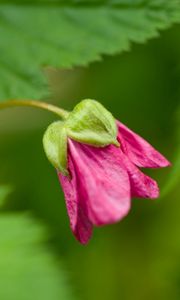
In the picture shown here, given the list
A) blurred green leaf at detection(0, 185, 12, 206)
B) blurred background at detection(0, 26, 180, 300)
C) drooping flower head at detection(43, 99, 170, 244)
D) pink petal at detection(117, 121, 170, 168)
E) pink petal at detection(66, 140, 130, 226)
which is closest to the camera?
pink petal at detection(66, 140, 130, 226)

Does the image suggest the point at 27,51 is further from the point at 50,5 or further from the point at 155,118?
A: the point at 155,118

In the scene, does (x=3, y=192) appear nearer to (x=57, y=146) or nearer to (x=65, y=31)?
(x=57, y=146)

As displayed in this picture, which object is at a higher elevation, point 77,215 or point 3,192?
point 3,192

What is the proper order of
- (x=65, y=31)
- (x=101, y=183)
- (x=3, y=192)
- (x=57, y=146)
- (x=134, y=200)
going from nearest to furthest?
(x=101, y=183)
(x=57, y=146)
(x=3, y=192)
(x=65, y=31)
(x=134, y=200)

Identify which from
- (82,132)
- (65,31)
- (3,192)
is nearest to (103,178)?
(82,132)

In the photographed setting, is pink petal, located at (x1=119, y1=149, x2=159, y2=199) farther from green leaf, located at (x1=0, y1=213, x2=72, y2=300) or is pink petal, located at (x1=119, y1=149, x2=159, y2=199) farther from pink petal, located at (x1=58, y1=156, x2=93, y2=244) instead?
green leaf, located at (x1=0, y1=213, x2=72, y2=300)

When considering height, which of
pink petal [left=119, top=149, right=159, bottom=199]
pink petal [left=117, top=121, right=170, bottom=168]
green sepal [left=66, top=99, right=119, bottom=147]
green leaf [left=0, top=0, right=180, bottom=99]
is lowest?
pink petal [left=119, top=149, right=159, bottom=199]

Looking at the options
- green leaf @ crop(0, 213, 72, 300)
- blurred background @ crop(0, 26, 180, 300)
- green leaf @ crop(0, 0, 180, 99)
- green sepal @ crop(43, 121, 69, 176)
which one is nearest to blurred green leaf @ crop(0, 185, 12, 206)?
green leaf @ crop(0, 213, 72, 300)

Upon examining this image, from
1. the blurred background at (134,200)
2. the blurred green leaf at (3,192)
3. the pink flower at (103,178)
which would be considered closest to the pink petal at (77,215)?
the pink flower at (103,178)

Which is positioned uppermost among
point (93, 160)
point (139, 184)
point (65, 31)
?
point (65, 31)
